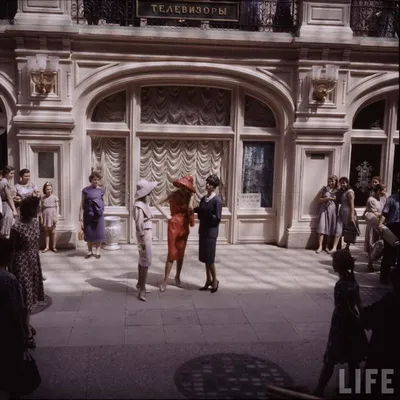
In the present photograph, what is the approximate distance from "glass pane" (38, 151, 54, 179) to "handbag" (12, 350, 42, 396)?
6472mm

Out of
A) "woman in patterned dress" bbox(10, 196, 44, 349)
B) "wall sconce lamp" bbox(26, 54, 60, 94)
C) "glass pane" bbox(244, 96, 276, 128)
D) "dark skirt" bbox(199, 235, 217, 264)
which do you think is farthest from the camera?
"glass pane" bbox(244, 96, 276, 128)

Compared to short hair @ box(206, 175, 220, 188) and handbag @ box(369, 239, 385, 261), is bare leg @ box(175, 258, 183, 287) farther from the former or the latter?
handbag @ box(369, 239, 385, 261)

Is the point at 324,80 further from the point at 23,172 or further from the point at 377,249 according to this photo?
the point at 23,172

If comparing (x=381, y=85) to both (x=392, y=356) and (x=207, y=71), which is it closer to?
(x=207, y=71)

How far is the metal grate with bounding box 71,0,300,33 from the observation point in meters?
10.7

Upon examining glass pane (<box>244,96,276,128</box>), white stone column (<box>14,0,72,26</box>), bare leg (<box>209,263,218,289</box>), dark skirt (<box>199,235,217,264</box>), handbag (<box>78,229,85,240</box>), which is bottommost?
bare leg (<box>209,263,218,289</box>)

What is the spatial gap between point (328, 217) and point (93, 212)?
483 cm

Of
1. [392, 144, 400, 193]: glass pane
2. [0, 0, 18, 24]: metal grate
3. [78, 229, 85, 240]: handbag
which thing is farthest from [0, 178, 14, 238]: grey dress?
[392, 144, 400, 193]: glass pane

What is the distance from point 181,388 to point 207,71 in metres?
7.37

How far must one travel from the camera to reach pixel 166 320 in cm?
707

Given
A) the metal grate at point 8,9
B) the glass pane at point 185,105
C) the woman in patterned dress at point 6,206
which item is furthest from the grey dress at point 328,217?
the metal grate at point 8,9

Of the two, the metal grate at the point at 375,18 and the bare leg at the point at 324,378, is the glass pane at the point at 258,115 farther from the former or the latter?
the bare leg at the point at 324,378

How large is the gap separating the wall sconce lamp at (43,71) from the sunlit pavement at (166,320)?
11.0ft

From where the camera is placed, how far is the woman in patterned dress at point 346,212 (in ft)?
34.2
